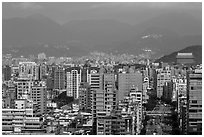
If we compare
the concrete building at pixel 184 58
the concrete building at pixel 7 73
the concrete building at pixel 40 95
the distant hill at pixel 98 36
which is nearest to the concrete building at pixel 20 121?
the concrete building at pixel 40 95

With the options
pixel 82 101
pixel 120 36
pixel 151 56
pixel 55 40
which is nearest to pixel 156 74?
pixel 151 56

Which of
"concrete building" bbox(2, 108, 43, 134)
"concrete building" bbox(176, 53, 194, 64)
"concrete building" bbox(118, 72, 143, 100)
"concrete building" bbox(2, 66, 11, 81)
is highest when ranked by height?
"concrete building" bbox(176, 53, 194, 64)

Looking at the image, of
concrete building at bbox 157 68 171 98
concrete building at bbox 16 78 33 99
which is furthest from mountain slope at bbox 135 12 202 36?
concrete building at bbox 16 78 33 99

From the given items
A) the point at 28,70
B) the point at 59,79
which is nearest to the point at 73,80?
the point at 59,79

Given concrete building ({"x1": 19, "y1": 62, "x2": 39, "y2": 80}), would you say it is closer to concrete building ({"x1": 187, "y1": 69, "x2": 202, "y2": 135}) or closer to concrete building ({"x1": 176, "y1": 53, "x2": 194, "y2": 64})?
concrete building ({"x1": 176, "y1": 53, "x2": 194, "y2": 64})

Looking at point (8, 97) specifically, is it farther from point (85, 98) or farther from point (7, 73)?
point (85, 98)

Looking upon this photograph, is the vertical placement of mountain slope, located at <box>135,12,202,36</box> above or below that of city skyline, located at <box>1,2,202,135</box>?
above

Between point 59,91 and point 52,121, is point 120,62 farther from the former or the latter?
point 52,121
